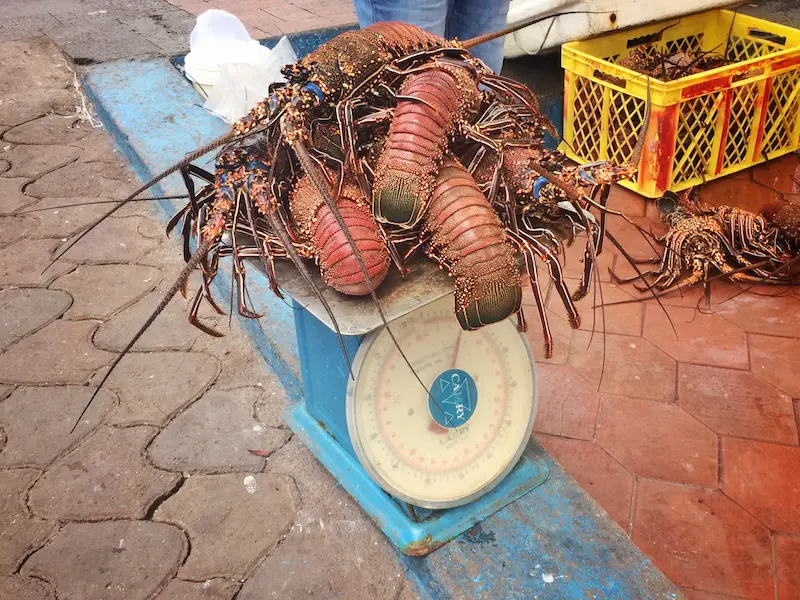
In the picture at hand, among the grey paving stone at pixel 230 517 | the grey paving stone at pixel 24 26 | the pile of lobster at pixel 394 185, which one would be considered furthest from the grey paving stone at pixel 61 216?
the pile of lobster at pixel 394 185

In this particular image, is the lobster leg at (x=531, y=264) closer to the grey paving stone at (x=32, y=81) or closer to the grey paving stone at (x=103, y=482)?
the grey paving stone at (x=103, y=482)

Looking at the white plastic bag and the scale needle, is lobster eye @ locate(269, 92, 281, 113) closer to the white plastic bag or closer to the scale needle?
the scale needle

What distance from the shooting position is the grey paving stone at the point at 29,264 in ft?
9.41

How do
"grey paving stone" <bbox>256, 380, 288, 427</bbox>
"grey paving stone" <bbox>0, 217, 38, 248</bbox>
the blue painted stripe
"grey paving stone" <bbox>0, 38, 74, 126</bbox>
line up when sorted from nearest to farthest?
"grey paving stone" <bbox>256, 380, 288, 427</bbox> < the blue painted stripe < "grey paving stone" <bbox>0, 217, 38, 248</bbox> < "grey paving stone" <bbox>0, 38, 74, 126</bbox>

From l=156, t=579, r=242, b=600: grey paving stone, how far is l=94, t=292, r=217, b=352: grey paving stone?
37.8 inches

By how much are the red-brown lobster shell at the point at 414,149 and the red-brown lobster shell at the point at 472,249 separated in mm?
33

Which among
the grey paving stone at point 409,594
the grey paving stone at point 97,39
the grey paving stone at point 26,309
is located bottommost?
the grey paving stone at point 409,594

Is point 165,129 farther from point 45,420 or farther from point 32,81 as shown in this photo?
point 45,420

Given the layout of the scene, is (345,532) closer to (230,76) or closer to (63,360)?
(63,360)

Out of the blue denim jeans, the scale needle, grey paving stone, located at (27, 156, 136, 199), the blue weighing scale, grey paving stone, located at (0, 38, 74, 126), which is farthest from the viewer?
grey paving stone, located at (0, 38, 74, 126)

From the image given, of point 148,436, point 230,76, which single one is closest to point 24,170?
point 230,76

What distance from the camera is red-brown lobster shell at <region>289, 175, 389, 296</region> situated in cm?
120

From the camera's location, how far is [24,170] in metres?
3.57

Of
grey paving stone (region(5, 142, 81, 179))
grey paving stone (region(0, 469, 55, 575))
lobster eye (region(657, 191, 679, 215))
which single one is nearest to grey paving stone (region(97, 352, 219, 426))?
grey paving stone (region(0, 469, 55, 575))
